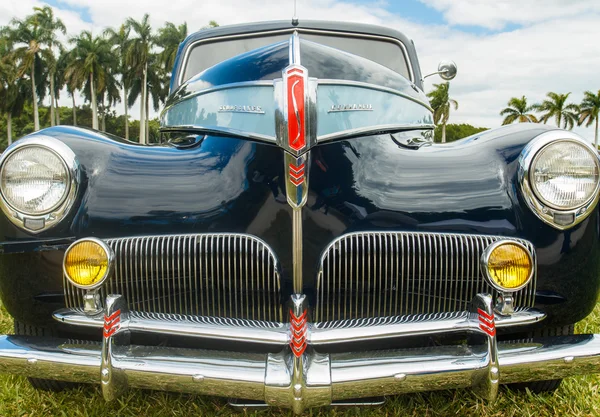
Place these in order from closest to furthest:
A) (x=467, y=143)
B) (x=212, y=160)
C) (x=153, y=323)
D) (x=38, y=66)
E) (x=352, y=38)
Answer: (x=153, y=323), (x=212, y=160), (x=467, y=143), (x=352, y=38), (x=38, y=66)

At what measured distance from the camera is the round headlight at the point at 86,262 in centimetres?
157

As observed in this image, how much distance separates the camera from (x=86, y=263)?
62.1 inches

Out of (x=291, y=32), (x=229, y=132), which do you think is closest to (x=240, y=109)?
(x=229, y=132)

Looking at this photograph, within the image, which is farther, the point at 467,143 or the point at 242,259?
the point at 467,143

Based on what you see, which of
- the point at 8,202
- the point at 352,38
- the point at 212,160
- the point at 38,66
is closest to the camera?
the point at 8,202

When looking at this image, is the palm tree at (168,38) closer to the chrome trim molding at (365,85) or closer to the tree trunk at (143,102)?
the tree trunk at (143,102)

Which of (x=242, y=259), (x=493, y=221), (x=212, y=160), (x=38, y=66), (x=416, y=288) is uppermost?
(x=38, y=66)

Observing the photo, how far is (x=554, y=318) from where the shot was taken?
1677 millimetres

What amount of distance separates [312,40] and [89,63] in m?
37.7

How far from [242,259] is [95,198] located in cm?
55

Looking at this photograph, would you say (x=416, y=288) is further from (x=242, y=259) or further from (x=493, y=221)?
(x=242, y=259)

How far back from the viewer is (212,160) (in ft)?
5.74

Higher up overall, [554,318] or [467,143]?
[467,143]

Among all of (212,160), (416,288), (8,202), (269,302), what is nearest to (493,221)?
(416,288)
